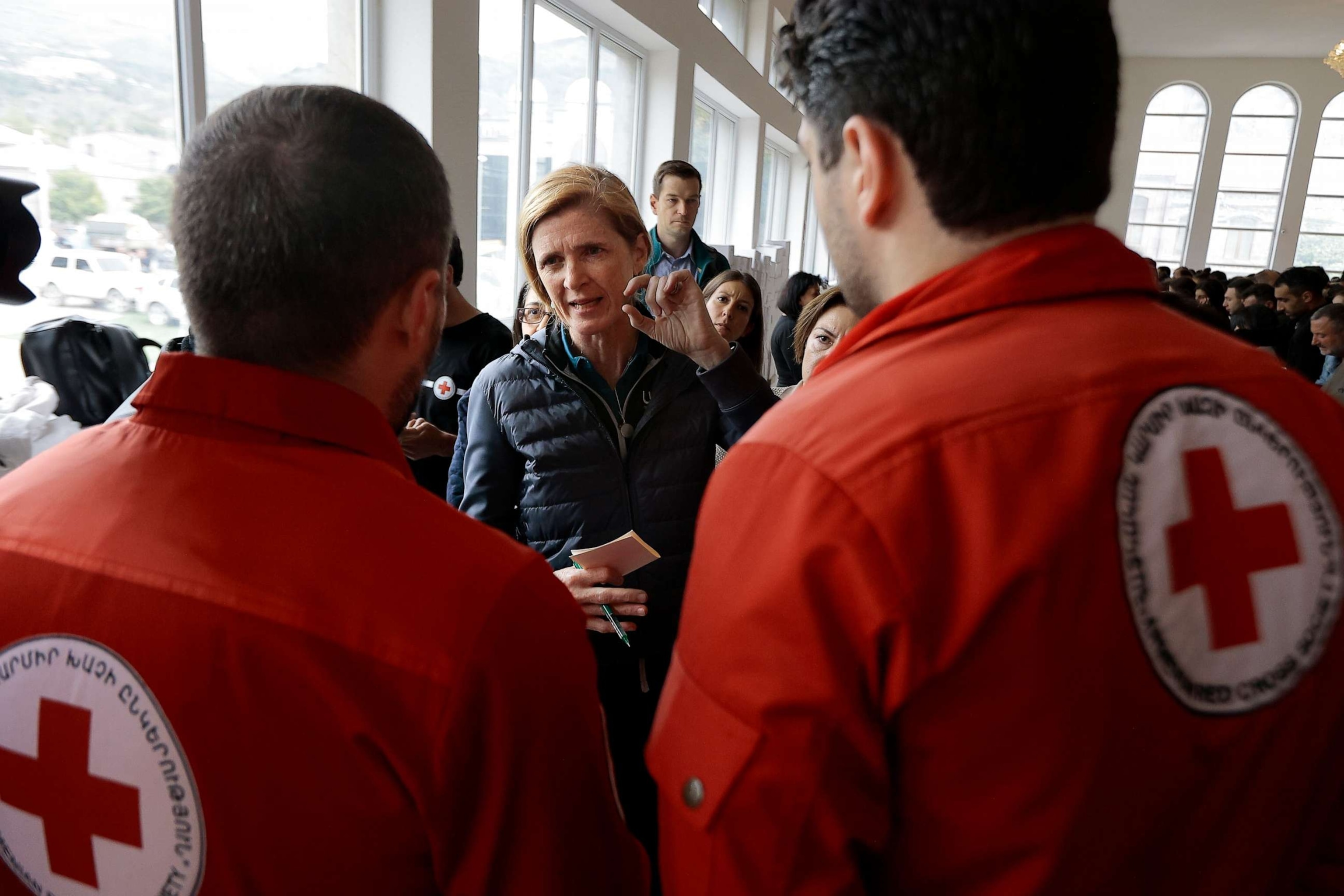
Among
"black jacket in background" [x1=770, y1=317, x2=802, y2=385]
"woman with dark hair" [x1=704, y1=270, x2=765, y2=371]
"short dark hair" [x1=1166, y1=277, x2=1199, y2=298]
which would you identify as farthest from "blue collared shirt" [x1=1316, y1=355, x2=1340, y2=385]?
"woman with dark hair" [x1=704, y1=270, x2=765, y2=371]

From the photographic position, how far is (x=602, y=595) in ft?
4.69

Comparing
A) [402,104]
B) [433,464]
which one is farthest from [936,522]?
[402,104]

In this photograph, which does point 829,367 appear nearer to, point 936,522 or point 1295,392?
point 936,522

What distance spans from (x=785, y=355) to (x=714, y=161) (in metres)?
6.18

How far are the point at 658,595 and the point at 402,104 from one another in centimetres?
300

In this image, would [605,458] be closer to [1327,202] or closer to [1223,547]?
[1223,547]

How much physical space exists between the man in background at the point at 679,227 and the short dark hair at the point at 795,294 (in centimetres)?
56

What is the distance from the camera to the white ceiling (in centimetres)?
1191

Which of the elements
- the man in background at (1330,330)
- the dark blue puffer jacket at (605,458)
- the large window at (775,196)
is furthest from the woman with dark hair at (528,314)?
the large window at (775,196)

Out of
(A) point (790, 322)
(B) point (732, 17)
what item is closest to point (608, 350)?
(A) point (790, 322)

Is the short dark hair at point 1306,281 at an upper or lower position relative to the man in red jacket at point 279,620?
upper

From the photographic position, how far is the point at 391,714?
0.67 metres

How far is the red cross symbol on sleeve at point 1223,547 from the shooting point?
62 cm

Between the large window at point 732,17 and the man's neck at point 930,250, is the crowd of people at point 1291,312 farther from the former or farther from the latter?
the man's neck at point 930,250
